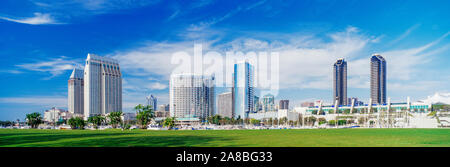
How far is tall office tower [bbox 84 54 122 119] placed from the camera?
172500mm

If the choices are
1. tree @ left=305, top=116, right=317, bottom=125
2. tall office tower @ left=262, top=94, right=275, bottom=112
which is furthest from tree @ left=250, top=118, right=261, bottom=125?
tall office tower @ left=262, top=94, right=275, bottom=112

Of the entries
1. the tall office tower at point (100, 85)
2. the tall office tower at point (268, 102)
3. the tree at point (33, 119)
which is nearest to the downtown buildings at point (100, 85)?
the tall office tower at point (100, 85)

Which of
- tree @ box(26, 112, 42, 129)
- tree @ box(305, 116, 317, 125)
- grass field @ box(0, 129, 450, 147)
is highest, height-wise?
grass field @ box(0, 129, 450, 147)

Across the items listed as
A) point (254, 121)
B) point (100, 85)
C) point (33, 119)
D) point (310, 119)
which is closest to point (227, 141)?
point (33, 119)

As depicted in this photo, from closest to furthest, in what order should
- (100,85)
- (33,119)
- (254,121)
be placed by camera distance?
(33,119)
(254,121)
(100,85)

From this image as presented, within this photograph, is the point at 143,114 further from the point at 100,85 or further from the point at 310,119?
the point at 100,85

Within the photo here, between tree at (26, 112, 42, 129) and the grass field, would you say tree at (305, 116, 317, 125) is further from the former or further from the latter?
the grass field

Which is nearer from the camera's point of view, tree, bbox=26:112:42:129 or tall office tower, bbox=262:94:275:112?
tree, bbox=26:112:42:129

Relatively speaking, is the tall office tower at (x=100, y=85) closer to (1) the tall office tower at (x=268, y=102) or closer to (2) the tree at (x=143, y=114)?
(1) the tall office tower at (x=268, y=102)

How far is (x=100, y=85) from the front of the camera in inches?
6978

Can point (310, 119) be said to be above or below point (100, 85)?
below
